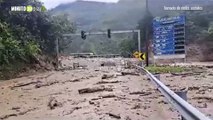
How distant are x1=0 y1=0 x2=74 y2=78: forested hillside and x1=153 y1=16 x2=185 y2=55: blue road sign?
10817 millimetres

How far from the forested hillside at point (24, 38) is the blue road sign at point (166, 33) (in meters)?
10.8

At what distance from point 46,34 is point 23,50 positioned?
10181 mm

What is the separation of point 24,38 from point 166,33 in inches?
609

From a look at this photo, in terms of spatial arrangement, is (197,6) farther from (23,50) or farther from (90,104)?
(90,104)

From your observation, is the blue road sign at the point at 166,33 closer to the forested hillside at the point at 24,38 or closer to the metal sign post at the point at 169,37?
the metal sign post at the point at 169,37

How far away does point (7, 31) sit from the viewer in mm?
32781

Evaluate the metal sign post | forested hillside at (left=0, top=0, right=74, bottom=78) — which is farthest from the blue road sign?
forested hillside at (left=0, top=0, right=74, bottom=78)

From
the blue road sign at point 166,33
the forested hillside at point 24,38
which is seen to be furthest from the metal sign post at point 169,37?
the forested hillside at point 24,38

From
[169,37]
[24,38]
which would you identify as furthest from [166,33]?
[24,38]

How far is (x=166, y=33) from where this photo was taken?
44.9 meters

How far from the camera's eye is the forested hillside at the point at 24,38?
99.1 ft

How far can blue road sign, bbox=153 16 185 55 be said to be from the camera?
145 feet

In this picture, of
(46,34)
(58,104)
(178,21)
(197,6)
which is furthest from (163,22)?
(58,104)

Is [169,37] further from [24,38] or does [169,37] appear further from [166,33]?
[24,38]
